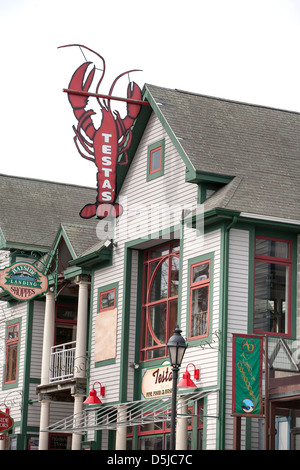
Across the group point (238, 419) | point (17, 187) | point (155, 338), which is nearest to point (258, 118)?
point (155, 338)

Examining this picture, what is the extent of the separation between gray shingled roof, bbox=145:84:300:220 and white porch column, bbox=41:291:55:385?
31.5 feet

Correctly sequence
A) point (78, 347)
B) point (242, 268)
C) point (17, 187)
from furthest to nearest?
point (17, 187), point (78, 347), point (242, 268)

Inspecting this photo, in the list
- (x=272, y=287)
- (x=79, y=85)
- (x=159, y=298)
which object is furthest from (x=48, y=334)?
(x=272, y=287)

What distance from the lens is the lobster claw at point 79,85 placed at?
100 ft

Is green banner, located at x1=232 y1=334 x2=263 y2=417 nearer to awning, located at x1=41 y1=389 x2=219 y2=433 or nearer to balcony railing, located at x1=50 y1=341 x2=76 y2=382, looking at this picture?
awning, located at x1=41 y1=389 x2=219 y2=433

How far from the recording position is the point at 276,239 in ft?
91.5

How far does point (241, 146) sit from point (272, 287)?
4.81 meters

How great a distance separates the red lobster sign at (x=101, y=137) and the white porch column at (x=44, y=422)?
8445 mm

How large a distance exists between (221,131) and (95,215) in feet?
15.0

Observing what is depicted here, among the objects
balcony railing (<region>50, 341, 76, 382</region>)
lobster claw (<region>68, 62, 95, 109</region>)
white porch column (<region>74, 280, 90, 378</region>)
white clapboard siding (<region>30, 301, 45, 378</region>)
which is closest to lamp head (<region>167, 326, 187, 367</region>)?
lobster claw (<region>68, 62, 95, 109</region>)
